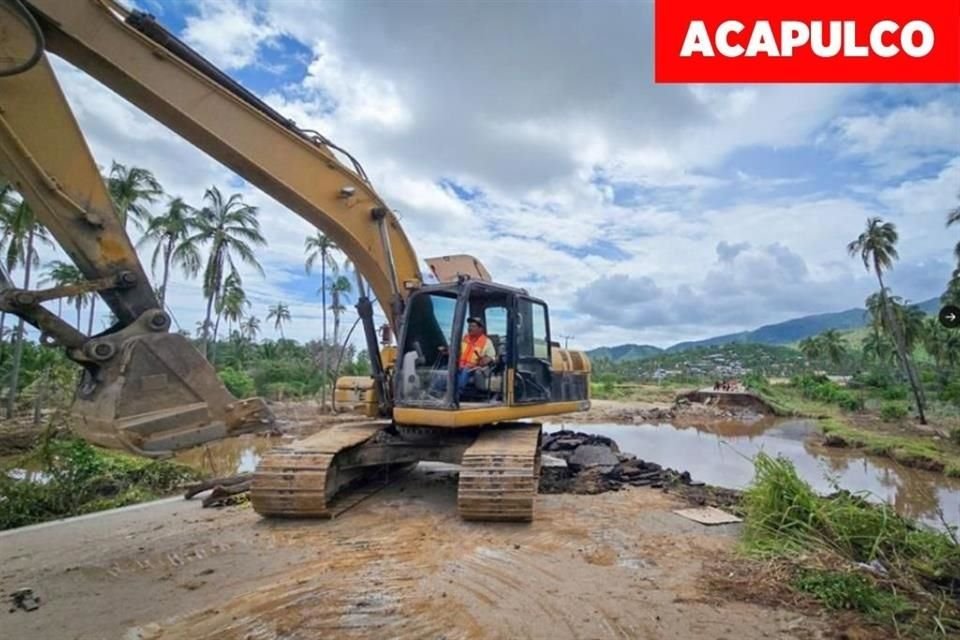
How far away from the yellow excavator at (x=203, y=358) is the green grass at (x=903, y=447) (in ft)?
54.4

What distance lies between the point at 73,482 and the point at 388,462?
4958mm

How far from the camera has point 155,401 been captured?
354 centimetres

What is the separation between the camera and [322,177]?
5801mm

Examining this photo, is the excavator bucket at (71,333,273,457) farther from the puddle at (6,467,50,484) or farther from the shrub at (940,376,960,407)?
the shrub at (940,376,960,407)

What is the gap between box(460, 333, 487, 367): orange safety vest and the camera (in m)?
6.62

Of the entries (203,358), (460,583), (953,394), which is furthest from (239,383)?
(953,394)

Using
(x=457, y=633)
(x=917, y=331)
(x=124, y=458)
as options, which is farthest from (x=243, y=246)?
(x=917, y=331)

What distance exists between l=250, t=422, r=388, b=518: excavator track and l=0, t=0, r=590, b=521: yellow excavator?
0.02 m

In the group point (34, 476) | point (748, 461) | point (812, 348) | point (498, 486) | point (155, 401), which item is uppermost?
point (812, 348)

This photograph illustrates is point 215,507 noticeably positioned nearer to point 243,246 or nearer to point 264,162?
point 264,162

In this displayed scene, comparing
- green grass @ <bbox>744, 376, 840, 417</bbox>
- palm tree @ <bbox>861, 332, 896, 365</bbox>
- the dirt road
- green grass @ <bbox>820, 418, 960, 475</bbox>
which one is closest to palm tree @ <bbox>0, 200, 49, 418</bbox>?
the dirt road

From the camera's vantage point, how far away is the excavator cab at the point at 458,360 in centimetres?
618

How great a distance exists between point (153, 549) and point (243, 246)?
942 inches

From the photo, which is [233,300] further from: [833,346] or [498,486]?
[833,346]
